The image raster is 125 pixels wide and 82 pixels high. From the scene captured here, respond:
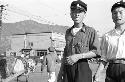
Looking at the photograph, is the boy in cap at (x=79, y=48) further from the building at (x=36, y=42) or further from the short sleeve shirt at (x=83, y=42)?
the building at (x=36, y=42)

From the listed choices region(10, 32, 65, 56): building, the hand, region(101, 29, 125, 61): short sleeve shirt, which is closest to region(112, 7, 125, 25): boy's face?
region(101, 29, 125, 61): short sleeve shirt

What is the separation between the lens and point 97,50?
4.05m

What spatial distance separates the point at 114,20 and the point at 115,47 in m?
0.42

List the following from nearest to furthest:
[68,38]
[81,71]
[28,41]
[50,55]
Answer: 1. [81,71]
2. [68,38]
3. [50,55]
4. [28,41]

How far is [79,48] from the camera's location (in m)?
4.07

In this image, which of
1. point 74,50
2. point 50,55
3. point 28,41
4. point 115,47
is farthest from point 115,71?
point 28,41

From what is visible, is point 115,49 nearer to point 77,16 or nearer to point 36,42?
point 77,16

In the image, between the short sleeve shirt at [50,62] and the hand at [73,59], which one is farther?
the short sleeve shirt at [50,62]

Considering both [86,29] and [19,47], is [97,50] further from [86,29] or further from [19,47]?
[19,47]

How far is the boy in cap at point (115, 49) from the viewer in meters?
4.09

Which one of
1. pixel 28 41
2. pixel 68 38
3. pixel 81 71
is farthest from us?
pixel 28 41

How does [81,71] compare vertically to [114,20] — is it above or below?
below

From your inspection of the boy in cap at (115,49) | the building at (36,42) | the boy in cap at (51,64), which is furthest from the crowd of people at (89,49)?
the building at (36,42)

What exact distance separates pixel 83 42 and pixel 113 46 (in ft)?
1.48
